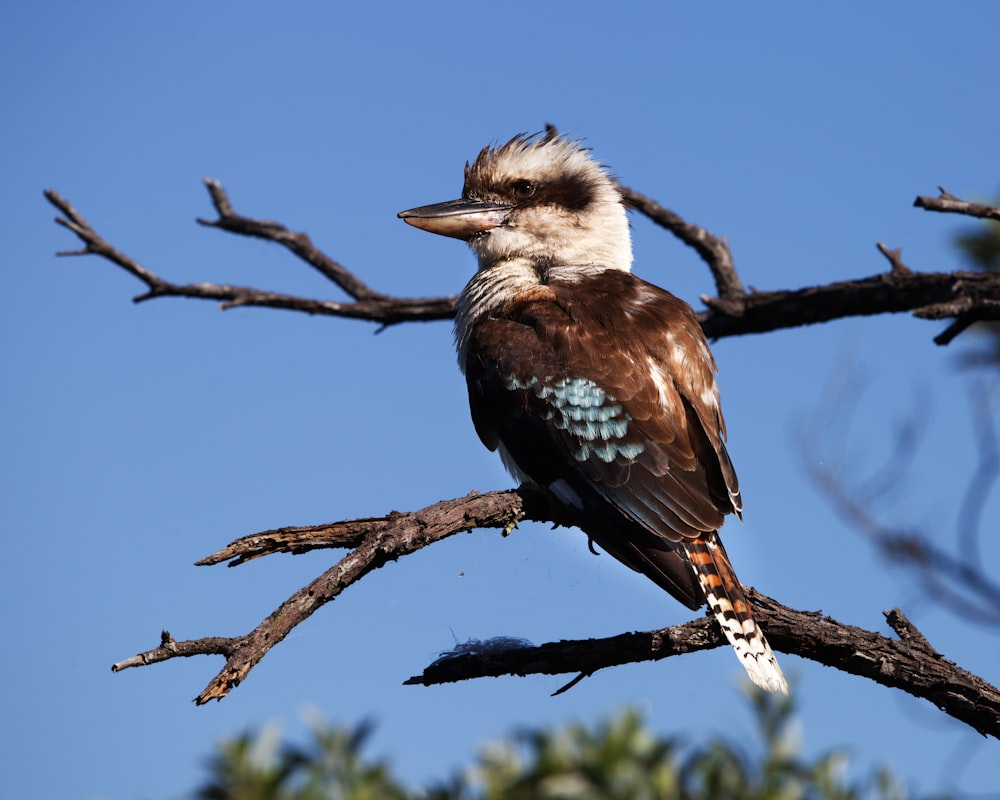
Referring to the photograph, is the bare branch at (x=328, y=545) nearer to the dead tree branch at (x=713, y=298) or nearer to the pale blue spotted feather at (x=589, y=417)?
the pale blue spotted feather at (x=589, y=417)

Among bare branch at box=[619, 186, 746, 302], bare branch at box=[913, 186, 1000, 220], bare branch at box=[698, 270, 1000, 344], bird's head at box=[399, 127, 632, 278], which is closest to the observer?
bare branch at box=[913, 186, 1000, 220]

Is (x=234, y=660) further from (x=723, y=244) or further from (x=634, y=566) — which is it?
(x=723, y=244)

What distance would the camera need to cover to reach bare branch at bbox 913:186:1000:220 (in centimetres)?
402

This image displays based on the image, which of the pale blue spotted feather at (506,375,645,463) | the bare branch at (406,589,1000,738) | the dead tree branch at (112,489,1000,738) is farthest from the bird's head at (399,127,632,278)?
the bare branch at (406,589,1000,738)

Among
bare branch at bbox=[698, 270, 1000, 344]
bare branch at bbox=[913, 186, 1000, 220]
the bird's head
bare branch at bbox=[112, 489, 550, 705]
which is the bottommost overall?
bare branch at bbox=[112, 489, 550, 705]

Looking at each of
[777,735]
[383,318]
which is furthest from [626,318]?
[777,735]

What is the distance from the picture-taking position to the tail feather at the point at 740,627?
288cm

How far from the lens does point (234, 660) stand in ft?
7.72

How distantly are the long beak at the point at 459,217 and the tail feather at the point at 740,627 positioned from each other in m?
1.97

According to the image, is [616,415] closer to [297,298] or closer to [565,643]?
[565,643]

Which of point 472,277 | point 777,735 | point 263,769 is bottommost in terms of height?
point 777,735

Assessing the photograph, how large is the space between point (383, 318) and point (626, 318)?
7.45 ft

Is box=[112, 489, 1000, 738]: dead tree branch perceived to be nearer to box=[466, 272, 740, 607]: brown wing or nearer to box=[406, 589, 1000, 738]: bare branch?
box=[406, 589, 1000, 738]: bare branch

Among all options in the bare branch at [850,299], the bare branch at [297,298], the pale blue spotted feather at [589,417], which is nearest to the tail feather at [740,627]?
the pale blue spotted feather at [589,417]
